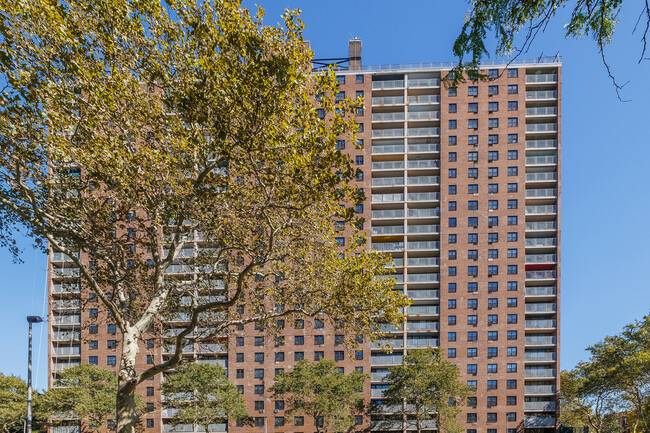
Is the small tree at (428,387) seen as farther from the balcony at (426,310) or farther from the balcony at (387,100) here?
the balcony at (387,100)

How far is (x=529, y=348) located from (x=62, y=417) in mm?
60514

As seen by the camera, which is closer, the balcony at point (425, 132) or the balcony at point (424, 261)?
the balcony at point (424, 261)

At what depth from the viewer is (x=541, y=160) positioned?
68562mm

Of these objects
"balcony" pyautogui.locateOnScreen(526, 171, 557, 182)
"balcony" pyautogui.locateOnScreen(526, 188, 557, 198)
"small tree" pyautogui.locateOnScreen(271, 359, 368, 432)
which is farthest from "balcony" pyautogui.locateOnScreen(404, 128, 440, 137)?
"small tree" pyautogui.locateOnScreen(271, 359, 368, 432)

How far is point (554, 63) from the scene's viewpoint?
2687 inches

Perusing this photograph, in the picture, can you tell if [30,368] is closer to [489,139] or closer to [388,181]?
[388,181]

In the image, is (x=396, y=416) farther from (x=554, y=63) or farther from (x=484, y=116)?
(x=554, y=63)

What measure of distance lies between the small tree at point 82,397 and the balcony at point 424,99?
57.8 metres

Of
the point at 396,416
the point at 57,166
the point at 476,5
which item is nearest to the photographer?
the point at 476,5

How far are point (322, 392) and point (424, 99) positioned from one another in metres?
46.2

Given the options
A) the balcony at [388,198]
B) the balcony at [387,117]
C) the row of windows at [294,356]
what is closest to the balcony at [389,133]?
the balcony at [387,117]

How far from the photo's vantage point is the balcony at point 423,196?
6862 centimetres

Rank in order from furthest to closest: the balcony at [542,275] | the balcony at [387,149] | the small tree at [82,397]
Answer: the balcony at [387,149] → the balcony at [542,275] → the small tree at [82,397]

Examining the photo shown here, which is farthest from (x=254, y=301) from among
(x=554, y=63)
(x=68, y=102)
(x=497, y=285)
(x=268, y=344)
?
(x=554, y=63)
